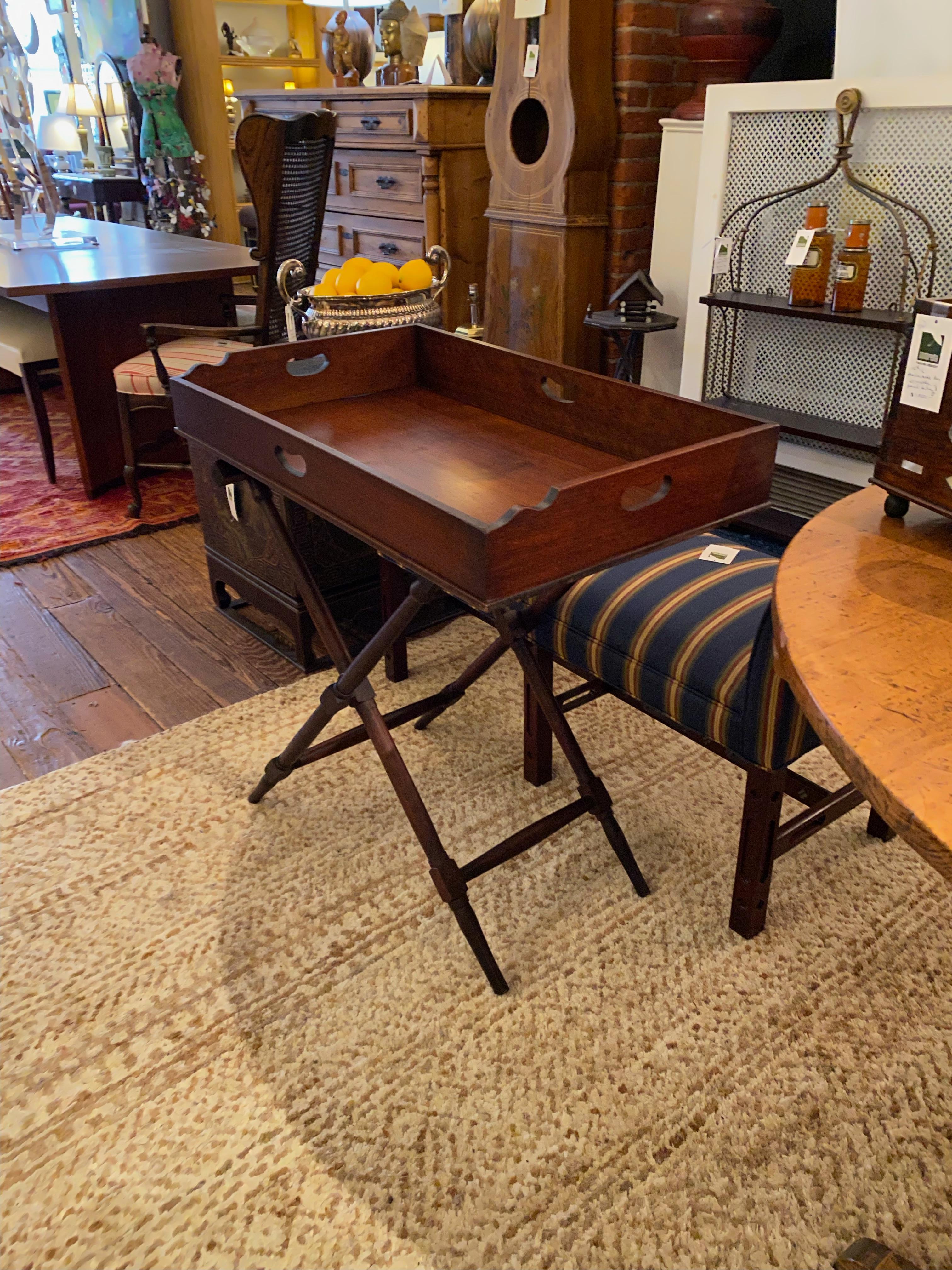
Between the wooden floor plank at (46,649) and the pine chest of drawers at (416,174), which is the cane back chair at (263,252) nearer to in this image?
the wooden floor plank at (46,649)

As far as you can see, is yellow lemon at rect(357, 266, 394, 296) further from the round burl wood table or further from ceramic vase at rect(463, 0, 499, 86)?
ceramic vase at rect(463, 0, 499, 86)

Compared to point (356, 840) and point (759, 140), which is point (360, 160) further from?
point (356, 840)

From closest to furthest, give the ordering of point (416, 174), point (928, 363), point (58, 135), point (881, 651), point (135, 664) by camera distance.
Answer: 1. point (881, 651)
2. point (928, 363)
3. point (135, 664)
4. point (416, 174)
5. point (58, 135)

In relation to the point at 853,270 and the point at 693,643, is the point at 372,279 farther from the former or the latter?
the point at 853,270

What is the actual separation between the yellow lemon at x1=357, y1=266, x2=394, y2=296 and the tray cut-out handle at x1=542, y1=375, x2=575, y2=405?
0.72 metres

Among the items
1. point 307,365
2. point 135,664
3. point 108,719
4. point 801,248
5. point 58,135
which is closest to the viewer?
point 307,365

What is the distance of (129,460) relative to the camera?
3258 mm

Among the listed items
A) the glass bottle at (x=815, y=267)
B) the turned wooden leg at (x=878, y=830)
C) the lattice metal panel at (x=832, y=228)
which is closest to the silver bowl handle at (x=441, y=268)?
the glass bottle at (x=815, y=267)

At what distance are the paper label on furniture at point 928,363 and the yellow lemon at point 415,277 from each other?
1337 millimetres

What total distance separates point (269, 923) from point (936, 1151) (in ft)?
3.51

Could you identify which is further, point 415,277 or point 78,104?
point 78,104

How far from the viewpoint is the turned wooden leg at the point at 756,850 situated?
149 cm

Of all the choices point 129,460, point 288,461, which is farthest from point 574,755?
point 129,460

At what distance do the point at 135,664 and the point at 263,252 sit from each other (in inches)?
54.2
